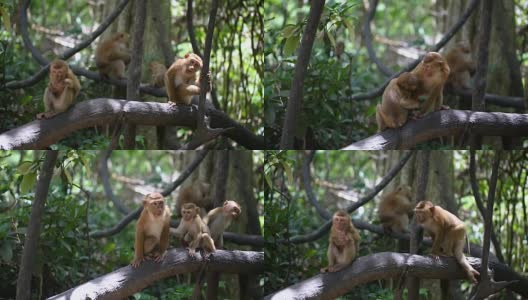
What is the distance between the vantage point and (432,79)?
6617 millimetres

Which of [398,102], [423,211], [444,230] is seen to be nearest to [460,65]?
[398,102]

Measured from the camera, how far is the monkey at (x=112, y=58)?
7.52m

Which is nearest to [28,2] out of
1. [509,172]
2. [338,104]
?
[338,104]

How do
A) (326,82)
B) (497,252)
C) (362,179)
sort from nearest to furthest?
(326,82), (497,252), (362,179)

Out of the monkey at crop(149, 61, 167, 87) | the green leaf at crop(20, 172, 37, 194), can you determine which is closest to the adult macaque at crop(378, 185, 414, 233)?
the monkey at crop(149, 61, 167, 87)

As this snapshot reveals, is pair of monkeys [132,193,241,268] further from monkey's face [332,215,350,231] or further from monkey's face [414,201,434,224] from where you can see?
monkey's face [414,201,434,224]

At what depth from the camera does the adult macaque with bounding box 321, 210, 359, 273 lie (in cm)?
668

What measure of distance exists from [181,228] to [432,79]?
106 inches

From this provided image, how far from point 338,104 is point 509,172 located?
2142 mm

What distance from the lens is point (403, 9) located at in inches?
490

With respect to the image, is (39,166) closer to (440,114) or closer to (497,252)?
(440,114)

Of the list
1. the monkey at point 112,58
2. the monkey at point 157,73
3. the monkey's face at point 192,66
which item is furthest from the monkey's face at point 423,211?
the monkey at point 112,58

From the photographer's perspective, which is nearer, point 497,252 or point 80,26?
point 497,252

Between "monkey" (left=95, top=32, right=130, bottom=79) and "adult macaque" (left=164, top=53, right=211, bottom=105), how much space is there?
2.23 feet
